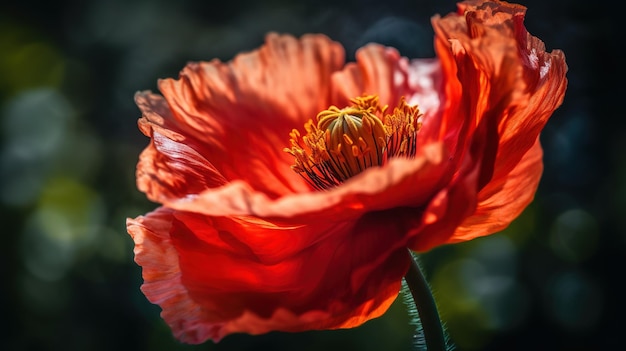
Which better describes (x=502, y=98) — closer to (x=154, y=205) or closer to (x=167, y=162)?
(x=167, y=162)

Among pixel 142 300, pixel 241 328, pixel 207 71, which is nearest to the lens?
pixel 241 328

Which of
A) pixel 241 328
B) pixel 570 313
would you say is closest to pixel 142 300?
pixel 570 313

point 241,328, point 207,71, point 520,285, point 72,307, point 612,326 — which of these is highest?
point 207,71

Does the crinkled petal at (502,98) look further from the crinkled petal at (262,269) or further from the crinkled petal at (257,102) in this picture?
the crinkled petal at (257,102)

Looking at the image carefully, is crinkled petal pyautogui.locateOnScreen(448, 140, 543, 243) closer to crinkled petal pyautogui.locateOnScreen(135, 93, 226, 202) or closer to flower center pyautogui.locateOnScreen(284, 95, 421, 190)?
flower center pyautogui.locateOnScreen(284, 95, 421, 190)

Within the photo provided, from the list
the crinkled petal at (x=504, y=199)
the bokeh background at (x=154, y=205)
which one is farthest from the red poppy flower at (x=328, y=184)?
the bokeh background at (x=154, y=205)

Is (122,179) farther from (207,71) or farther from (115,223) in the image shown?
(207,71)

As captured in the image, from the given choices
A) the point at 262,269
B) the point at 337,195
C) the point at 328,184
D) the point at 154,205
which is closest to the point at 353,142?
the point at 328,184
